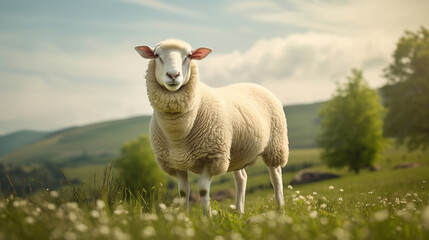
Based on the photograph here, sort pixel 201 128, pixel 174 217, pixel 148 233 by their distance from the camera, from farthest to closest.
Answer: pixel 201 128, pixel 174 217, pixel 148 233

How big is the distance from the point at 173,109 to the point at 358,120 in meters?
→ 29.7

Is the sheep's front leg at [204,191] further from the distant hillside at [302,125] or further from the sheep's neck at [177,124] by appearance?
the distant hillside at [302,125]

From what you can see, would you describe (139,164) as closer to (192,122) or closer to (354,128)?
(354,128)

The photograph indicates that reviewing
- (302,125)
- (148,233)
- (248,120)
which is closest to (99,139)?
(302,125)

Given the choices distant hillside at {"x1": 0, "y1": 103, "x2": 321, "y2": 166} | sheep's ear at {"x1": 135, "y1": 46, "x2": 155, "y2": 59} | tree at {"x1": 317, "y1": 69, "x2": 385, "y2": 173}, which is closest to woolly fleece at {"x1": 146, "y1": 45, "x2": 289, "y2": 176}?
sheep's ear at {"x1": 135, "y1": 46, "x2": 155, "y2": 59}

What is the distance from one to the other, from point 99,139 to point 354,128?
11615 cm

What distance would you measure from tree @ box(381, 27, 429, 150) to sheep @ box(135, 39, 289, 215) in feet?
78.8

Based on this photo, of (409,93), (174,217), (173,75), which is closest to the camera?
(174,217)

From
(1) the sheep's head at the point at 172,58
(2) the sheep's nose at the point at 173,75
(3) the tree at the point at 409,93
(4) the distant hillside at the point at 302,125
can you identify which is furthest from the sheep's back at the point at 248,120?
(4) the distant hillside at the point at 302,125

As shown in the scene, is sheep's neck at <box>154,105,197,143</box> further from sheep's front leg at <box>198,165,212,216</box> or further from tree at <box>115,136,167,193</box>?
tree at <box>115,136,167,193</box>

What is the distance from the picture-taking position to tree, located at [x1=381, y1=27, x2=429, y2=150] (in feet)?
89.0

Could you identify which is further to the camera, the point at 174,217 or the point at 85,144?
the point at 85,144

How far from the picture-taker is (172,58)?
18.7 feet

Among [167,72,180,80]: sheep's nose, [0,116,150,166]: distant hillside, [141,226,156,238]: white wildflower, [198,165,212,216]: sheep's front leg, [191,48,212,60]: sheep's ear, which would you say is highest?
[191,48,212,60]: sheep's ear
